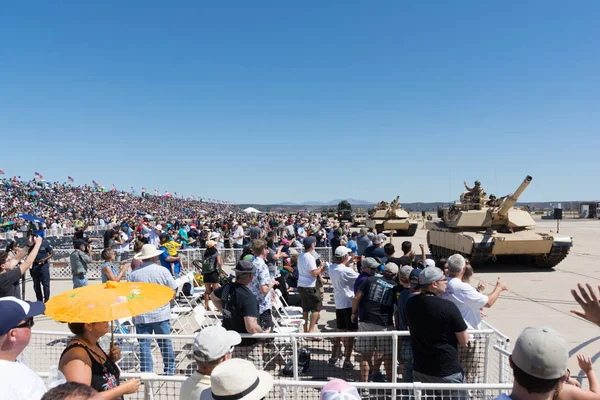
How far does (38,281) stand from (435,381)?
898 cm

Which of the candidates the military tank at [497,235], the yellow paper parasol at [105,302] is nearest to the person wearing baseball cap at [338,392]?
the yellow paper parasol at [105,302]

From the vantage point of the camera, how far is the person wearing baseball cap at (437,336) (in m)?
3.54

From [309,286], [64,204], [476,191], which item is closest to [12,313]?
[309,286]

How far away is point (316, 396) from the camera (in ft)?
14.8

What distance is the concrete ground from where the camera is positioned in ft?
24.1

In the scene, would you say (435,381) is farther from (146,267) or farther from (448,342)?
(146,267)

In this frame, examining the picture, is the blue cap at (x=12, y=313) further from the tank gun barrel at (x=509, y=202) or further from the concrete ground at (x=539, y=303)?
the tank gun barrel at (x=509, y=202)

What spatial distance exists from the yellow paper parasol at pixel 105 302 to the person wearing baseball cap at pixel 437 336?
224cm

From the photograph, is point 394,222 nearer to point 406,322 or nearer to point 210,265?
point 210,265

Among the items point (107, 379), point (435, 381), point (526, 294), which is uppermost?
point (107, 379)

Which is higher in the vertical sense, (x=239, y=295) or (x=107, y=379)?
A: (x=239, y=295)

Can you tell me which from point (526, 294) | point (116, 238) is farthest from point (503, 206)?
point (116, 238)

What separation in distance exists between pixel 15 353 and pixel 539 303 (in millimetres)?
10517

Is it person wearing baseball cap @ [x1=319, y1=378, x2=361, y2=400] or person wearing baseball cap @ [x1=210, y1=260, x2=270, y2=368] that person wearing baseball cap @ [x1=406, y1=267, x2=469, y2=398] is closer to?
person wearing baseball cap @ [x1=210, y1=260, x2=270, y2=368]
